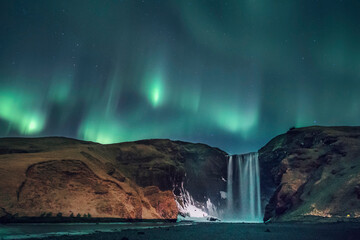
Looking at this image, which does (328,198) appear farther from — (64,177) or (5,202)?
(5,202)

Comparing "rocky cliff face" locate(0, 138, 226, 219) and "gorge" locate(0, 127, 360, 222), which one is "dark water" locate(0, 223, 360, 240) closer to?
"rocky cliff face" locate(0, 138, 226, 219)

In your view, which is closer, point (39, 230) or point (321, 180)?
point (39, 230)

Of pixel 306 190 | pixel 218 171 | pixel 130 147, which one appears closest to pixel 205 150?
pixel 218 171

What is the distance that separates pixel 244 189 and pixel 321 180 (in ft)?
161

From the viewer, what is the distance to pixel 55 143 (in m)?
90.4

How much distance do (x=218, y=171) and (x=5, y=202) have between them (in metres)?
90.7

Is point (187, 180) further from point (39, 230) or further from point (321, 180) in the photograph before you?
point (39, 230)

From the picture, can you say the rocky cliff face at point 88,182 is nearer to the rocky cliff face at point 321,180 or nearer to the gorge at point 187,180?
the gorge at point 187,180

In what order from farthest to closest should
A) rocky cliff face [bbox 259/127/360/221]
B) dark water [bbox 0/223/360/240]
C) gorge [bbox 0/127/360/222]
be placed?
rocky cliff face [bbox 259/127/360/221] < gorge [bbox 0/127/360/222] < dark water [bbox 0/223/360/240]

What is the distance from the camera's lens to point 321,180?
1960 inches

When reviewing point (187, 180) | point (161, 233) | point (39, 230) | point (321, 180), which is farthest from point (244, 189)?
point (39, 230)

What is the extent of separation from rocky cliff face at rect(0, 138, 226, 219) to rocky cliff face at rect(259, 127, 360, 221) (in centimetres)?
2895

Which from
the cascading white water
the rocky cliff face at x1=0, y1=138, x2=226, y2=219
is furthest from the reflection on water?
the cascading white water

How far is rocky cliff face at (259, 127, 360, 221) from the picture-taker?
3959 cm
